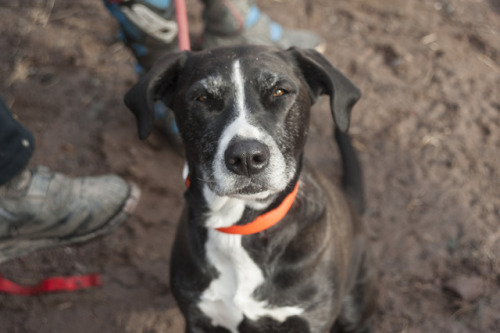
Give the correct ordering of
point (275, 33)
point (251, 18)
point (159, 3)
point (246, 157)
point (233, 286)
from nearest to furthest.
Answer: point (246, 157), point (233, 286), point (159, 3), point (251, 18), point (275, 33)

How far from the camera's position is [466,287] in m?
3.23

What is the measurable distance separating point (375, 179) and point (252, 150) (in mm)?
2035

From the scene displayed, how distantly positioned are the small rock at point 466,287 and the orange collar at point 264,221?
1531 mm

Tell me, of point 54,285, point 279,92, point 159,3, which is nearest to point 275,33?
point 159,3

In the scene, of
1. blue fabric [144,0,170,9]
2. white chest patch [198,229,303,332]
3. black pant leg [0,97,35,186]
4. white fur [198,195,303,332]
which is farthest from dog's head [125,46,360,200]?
blue fabric [144,0,170,9]

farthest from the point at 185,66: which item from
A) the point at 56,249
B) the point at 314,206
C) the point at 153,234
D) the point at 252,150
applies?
the point at 56,249

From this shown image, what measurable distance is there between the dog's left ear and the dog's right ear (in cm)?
56

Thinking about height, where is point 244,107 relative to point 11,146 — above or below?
above

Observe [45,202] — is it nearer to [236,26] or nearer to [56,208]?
[56,208]

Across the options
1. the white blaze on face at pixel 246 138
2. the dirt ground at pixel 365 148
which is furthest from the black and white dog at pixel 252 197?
the dirt ground at pixel 365 148

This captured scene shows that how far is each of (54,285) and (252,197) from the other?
179cm

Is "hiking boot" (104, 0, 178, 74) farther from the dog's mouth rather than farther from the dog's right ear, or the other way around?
the dog's mouth

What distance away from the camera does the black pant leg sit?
9.46ft

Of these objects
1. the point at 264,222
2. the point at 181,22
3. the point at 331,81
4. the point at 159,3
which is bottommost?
the point at 264,222
